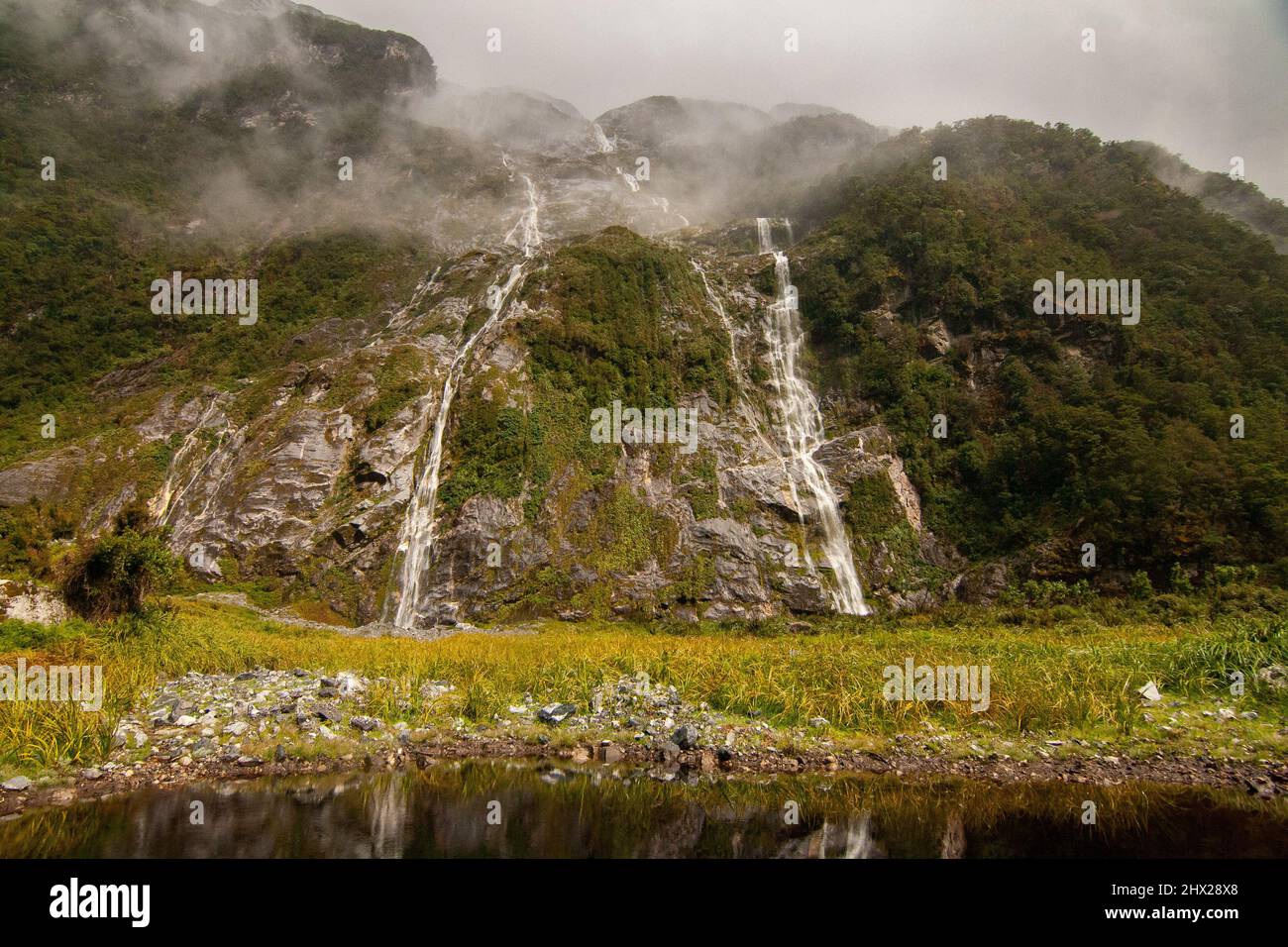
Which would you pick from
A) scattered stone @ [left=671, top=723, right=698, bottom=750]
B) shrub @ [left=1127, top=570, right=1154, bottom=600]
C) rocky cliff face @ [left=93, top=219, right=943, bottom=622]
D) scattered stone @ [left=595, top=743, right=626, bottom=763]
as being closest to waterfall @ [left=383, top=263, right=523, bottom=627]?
rocky cliff face @ [left=93, top=219, right=943, bottom=622]

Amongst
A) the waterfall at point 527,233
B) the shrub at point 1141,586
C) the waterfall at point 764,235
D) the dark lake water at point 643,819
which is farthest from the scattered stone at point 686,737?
the waterfall at point 527,233

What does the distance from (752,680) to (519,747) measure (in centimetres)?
588

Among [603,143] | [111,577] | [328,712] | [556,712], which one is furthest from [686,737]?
[603,143]

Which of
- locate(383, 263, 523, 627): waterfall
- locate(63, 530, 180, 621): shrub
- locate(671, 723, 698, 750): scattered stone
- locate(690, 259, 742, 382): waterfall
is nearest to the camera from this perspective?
locate(671, 723, 698, 750): scattered stone

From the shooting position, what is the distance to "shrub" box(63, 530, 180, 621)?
695 inches

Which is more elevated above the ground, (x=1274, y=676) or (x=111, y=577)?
(x=111, y=577)

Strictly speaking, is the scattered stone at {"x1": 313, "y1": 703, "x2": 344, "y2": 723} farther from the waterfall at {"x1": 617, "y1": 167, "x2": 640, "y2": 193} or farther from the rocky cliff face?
the waterfall at {"x1": 617, "y1": 167, "x2": 640, "y2": 193}

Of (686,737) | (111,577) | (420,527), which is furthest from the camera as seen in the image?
(420,527)

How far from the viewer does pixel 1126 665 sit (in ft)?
55.8

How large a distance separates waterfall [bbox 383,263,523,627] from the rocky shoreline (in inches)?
983

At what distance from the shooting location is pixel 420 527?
43.3 m

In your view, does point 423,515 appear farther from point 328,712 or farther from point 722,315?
point 722,315

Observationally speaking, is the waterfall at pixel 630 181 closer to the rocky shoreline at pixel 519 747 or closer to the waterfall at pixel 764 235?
the waterfall at pixel 764 235
